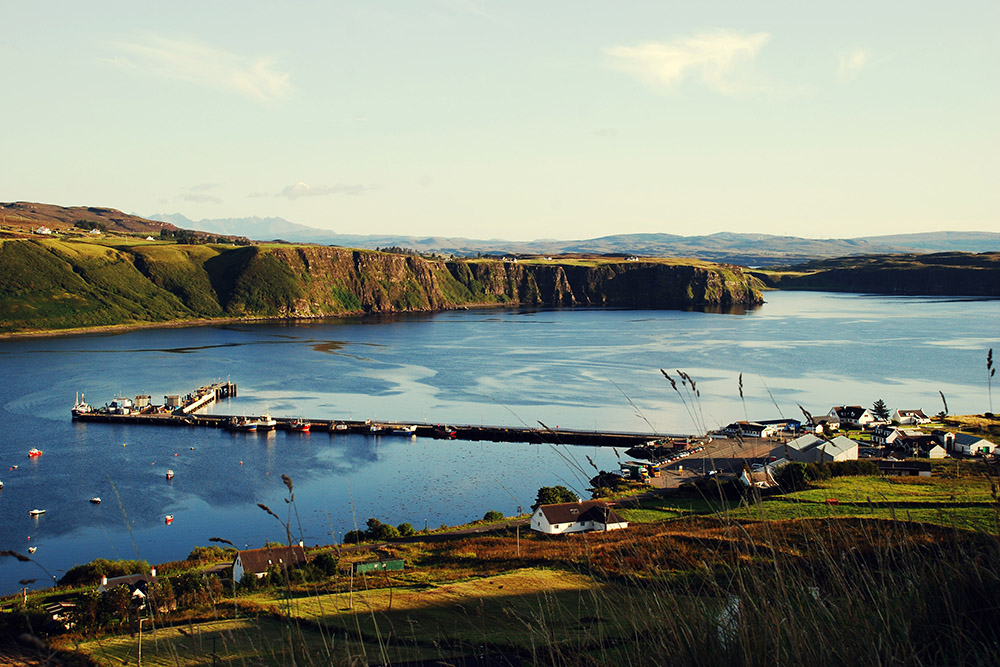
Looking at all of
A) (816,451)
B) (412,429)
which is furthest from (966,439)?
(412,429)

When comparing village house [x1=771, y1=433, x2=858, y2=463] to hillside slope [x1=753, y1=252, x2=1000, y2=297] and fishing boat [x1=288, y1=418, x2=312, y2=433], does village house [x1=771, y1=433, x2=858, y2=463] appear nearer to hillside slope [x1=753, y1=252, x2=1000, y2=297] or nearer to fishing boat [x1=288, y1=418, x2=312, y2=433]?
fishing boat [x1=288, y1=418, x2=312, y2=433]

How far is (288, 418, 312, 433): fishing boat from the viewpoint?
171ft

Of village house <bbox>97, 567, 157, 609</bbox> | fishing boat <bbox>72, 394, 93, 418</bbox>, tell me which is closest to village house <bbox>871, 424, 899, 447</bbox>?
village house <bbox>97, 567, 157, 609</bbox>

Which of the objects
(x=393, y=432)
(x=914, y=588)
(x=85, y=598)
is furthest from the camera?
(x=393, y=432)

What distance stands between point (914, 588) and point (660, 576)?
3.59 ft

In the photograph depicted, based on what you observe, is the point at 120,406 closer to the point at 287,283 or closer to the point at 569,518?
the point at 569,518

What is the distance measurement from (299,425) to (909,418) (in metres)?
38.7

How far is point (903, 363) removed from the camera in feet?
228

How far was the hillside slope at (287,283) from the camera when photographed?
11169 centimetres

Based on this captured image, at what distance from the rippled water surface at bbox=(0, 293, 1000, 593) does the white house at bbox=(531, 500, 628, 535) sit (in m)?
2.08

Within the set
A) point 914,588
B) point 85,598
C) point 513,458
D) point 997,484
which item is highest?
point 997,484

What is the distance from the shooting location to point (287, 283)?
14162 centimetres

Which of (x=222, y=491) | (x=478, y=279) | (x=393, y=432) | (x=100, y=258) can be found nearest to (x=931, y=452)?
(x=393, y=432)

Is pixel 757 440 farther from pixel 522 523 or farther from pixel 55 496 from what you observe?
pixel 55 496
